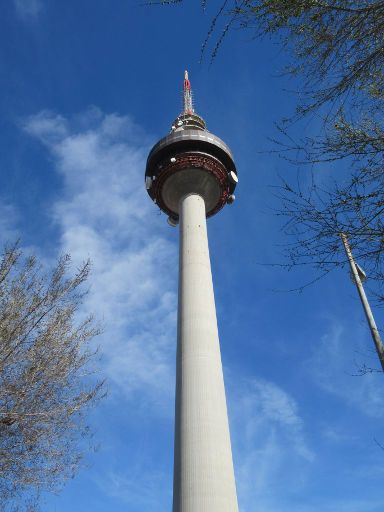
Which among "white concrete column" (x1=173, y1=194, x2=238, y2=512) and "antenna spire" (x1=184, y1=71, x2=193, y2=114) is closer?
"white concrete column" (x1=173, y1=194, x2=238, y2=512)

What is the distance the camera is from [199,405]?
1716cm

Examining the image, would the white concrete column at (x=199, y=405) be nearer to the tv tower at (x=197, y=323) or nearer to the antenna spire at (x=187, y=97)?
the tv tower at (x=197, y=323)

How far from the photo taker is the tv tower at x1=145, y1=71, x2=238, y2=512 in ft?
50.5

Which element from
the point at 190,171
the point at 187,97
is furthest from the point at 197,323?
the point at 187,97

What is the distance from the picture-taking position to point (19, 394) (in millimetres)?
11680

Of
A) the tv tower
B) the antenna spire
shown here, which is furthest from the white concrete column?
the antenna spire

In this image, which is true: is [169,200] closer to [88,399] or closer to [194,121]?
[194,121]

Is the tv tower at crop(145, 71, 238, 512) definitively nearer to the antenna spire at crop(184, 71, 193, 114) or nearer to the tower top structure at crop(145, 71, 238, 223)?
the tower top structure at crop(145, 71, 238, 223)

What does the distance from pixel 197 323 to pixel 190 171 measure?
12.6 meters

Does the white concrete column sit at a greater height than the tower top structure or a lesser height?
lesser

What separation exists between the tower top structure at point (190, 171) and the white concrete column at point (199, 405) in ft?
23.9

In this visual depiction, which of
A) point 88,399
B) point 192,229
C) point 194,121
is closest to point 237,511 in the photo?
point 88,399

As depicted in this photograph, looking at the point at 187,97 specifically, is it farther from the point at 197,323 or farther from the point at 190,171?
the point at 197,323

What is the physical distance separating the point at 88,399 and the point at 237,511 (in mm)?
6620
